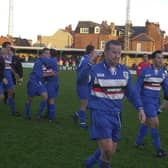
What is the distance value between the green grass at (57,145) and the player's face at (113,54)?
233cm

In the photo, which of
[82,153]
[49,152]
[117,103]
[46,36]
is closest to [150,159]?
[82,153]

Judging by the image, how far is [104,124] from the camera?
6352mm

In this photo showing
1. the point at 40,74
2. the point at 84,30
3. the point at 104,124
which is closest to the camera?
→ the point at 104,124

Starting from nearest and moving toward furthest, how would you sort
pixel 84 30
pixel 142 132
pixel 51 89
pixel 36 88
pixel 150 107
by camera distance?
1. pixel 150 107
2. pixel 142 132
3. pixel 36 88
4. pixel 51 89
5. pixel 84 30

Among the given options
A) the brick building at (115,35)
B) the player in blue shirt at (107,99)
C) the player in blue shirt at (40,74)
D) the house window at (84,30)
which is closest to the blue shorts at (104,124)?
the player in blue shirt at (107,99)

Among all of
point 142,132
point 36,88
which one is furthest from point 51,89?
point 142,132

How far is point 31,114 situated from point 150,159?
6335 millimetres

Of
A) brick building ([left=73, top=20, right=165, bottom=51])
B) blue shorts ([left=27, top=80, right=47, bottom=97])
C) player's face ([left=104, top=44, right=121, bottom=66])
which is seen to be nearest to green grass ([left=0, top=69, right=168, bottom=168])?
blue shorts ([left=27, top=80, right=47, bottom=97])

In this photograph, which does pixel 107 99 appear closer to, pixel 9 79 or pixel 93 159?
pixel 93 159

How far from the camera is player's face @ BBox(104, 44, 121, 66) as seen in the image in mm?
6395

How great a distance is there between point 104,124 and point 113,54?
3.17ft

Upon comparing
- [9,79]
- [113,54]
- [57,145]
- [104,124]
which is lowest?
[57,145]

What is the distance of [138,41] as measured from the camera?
9906cm

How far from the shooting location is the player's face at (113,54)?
21.0ft
